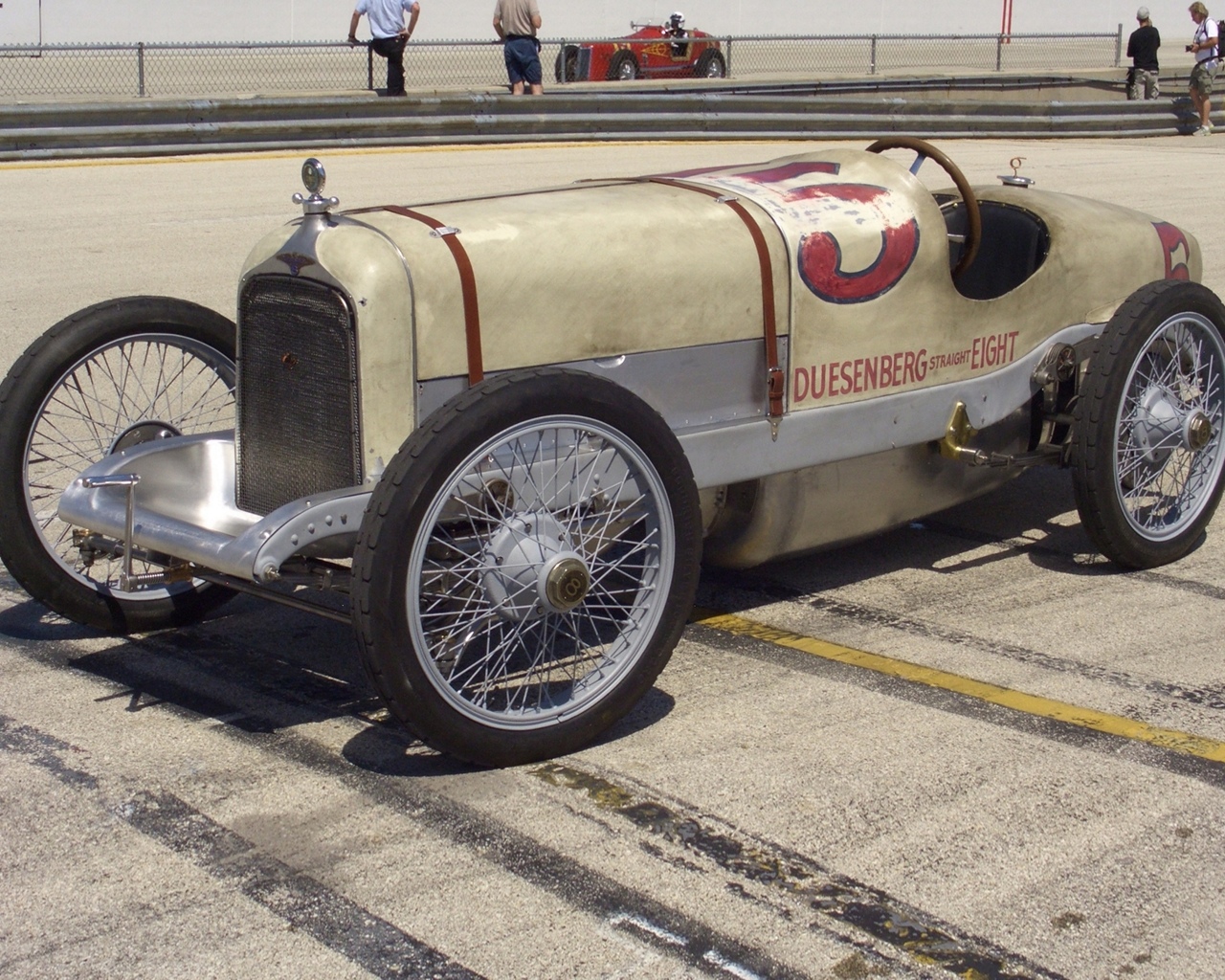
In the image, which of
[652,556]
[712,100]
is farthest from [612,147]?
[652,556]

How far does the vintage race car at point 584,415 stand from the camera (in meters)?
3.64

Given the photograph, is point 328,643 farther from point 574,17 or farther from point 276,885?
point 574,17

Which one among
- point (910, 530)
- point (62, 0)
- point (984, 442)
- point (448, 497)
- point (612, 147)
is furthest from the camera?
point (62, 0)

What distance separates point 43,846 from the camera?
329 cm

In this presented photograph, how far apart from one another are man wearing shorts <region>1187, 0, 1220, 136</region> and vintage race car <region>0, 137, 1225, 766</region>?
17.6m

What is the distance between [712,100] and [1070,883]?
16038 mm

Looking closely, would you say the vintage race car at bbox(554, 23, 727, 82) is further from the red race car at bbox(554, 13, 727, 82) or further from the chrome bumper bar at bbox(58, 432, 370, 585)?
the chrome bumper bar at bbox(58, 432, 370, 585)

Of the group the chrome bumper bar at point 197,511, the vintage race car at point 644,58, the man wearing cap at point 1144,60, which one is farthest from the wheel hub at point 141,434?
the man wearing cap at point 1144,60

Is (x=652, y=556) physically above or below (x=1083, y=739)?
above


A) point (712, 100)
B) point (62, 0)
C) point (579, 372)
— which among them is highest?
point (62, 0)

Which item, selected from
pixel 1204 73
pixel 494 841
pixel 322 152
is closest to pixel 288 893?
pixel 494 841

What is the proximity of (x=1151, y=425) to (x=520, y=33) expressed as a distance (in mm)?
14270

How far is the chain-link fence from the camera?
23.5 m

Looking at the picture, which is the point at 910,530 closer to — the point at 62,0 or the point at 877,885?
the point at 877,885
